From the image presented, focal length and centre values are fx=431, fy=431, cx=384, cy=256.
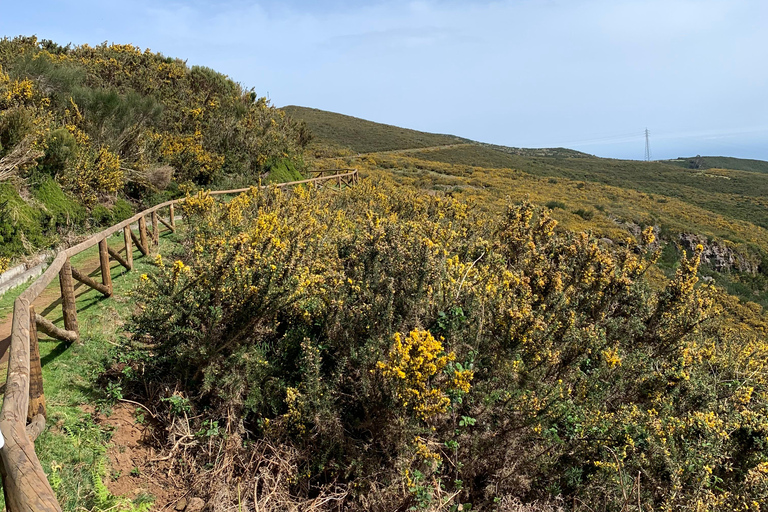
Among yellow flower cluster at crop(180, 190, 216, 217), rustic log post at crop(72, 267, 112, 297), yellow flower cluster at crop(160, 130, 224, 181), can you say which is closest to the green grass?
rustic log post at crop(72, 267, 112, 297)

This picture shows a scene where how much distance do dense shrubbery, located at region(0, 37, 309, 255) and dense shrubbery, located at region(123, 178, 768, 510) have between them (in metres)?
5.33

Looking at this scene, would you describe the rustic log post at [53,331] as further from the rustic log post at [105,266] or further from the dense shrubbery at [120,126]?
the dense shrubbery at [120,126]

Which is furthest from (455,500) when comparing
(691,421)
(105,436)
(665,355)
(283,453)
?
(665,355)

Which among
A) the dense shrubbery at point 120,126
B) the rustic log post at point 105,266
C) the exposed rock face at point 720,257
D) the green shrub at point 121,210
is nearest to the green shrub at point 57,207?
the dense shrubbery at point 120,126

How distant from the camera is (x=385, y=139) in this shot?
6581 centimetres

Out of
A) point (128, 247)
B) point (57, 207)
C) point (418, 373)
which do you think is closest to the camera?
point (418, 373)

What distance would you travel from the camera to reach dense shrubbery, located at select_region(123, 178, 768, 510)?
379 cm

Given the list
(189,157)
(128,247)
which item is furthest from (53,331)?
(189,157)

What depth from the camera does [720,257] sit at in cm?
2544

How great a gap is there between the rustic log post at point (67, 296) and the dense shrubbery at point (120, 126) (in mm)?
3739

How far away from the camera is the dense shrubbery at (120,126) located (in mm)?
8922

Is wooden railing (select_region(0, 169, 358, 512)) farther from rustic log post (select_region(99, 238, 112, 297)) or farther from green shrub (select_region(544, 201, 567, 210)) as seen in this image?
green shrub (select_region(544, 201, 567, 210))

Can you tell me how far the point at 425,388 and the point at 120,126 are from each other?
1328 centimetres

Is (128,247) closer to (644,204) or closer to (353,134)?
(644,204)
